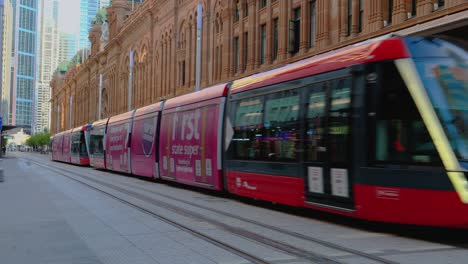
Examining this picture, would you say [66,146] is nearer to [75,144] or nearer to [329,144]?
[75,144]

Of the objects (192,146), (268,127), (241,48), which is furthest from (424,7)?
(241,48)

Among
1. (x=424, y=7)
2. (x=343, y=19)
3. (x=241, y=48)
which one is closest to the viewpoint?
(x=424, y=7)

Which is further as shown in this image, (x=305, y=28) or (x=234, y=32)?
(x=234, y=32)

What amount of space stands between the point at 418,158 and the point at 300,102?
3.14 m

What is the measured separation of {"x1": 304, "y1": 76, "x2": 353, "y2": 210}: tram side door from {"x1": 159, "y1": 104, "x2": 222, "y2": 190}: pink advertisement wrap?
4.71 m

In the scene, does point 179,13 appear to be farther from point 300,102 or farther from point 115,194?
point 300,102

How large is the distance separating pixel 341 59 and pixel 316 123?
4.38ft

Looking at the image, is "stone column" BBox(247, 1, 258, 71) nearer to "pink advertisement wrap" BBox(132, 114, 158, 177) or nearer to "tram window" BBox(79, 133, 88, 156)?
"pink advertisement wrap" BBox(132, 114, 158, 177)

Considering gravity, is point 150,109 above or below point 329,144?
above

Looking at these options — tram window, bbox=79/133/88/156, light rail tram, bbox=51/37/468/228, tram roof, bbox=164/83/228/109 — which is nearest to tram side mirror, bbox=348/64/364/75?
light rail tram, bbox=51/37/468/228

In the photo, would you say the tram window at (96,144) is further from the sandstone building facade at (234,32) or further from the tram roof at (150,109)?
the sandstone building facade at (234,32)

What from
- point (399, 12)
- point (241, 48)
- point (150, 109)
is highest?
point (241, 48)

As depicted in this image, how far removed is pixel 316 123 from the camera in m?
10.3

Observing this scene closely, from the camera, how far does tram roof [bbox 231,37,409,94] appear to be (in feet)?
28.7
